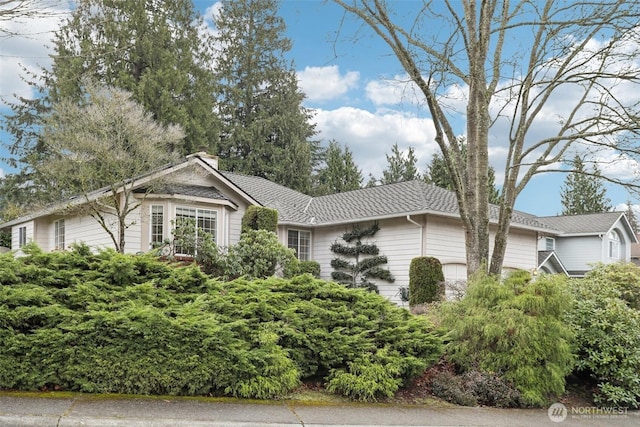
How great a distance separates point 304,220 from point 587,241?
18.1 metres

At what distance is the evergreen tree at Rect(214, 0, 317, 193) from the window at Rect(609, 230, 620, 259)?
1893cm

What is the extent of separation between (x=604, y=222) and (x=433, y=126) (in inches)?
905

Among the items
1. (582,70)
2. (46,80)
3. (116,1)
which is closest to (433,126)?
(582,70)

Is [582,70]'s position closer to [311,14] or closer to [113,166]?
[311,14]

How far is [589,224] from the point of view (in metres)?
28.7

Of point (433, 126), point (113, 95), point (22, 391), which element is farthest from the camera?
point (113, 95)

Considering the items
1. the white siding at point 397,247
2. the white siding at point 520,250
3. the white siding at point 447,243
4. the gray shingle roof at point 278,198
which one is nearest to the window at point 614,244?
the white siding at point 520,250

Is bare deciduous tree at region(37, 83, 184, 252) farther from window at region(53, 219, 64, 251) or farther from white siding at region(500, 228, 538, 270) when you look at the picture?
white siding at region(500, 228, 538, 270)

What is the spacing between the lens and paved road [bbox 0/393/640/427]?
4.29m

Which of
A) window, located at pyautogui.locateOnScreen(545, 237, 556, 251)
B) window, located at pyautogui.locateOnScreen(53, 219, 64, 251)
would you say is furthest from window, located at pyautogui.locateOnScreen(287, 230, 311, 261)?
window, located at pyautogui.locateOnScreen(545, 237, 556, 251)

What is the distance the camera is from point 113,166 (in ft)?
53.7

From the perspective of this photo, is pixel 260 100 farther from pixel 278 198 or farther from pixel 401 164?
pixel 278 198

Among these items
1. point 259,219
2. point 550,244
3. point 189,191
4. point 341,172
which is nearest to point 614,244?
point 550,244

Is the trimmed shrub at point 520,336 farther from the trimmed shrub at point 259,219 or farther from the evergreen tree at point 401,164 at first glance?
the evergreen tree at point 401,164
